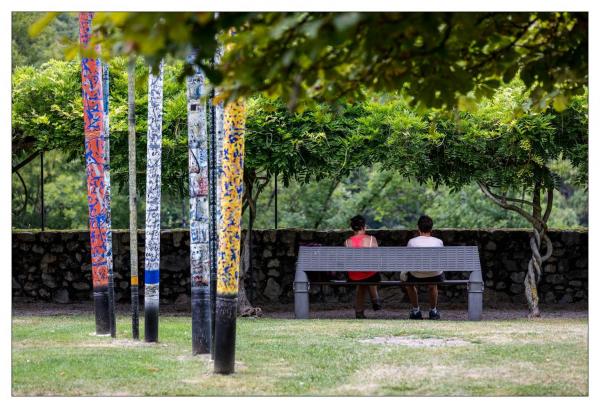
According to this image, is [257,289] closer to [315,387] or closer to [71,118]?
[71,118]

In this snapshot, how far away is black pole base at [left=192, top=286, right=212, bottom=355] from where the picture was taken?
8250 mm

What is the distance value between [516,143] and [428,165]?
105cm

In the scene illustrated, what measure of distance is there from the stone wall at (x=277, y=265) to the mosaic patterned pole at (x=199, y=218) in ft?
17.1

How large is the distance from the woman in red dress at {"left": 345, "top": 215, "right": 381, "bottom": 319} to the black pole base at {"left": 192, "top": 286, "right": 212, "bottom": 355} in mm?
3635

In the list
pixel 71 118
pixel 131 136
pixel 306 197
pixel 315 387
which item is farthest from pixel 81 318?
pixel 306 197

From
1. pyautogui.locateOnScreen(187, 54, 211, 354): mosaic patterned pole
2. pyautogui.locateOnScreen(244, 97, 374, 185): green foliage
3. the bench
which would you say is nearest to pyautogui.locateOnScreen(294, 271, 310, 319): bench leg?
the bench

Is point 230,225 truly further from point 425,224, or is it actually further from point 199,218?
point 425,224

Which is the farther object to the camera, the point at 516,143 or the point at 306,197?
the point at 306,197

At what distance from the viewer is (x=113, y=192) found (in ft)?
86.8

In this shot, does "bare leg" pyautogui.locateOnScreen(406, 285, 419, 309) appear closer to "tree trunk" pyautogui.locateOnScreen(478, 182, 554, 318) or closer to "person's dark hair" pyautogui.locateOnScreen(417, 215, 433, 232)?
"person's dark hair" pyautogui.locateOnScreen(417, 215, 433, 232)

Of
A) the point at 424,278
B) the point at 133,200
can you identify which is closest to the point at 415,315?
the point at 424,278

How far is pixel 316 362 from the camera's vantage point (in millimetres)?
7785

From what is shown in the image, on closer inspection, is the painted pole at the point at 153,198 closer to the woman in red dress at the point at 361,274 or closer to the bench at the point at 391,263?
the bench at the point at 391,263

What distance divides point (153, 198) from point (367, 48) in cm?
455
